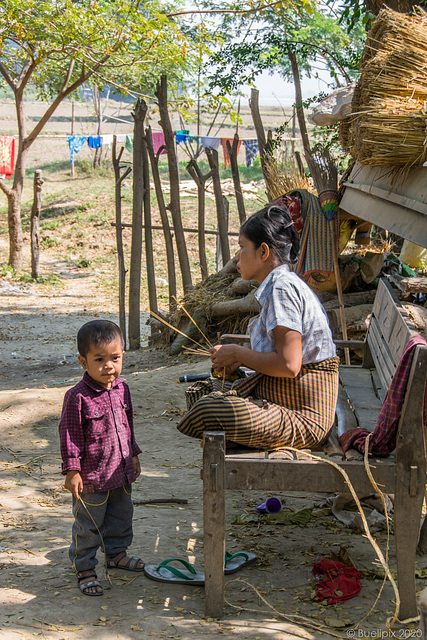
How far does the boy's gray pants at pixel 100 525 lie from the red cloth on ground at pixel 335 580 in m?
0.89

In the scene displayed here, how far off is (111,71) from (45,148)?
16969 millimetres

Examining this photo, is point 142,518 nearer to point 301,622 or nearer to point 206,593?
point 206,593

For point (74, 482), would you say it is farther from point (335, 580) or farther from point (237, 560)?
point (335, 580)

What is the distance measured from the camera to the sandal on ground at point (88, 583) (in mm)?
2674

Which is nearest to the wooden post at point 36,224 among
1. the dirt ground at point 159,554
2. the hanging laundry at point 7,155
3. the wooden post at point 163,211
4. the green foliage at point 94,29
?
the hanging laundry at point 7,155

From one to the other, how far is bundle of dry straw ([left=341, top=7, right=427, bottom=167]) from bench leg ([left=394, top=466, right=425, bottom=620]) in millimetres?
2025

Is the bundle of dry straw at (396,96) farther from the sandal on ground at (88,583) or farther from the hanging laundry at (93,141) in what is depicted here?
the hanging laundry at (93,141)

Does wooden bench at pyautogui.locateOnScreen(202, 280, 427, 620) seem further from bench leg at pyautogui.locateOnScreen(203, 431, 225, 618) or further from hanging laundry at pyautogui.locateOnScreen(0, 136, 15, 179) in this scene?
hanging laundry at pyautogui.locateOnScreen(0, 136, 15, 179)

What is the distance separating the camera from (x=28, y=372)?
8.18m

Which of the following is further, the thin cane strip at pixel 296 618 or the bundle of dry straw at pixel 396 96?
the bundle of dry straw at pixel 396 96

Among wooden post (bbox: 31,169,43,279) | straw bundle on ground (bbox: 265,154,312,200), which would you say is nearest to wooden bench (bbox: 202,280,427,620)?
straw bundle on ground (bbox: 265,154,312,200)

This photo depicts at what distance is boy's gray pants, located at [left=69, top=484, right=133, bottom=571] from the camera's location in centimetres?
276

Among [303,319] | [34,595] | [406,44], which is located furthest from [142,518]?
[406,44]

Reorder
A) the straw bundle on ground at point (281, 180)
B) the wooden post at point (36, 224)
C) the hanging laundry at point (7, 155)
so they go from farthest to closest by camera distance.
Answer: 1. the hanging laundry at point (7, 155)
2. the wooden post at point (36, 224)
3. the straw bundle on ground at point (281, 180)
